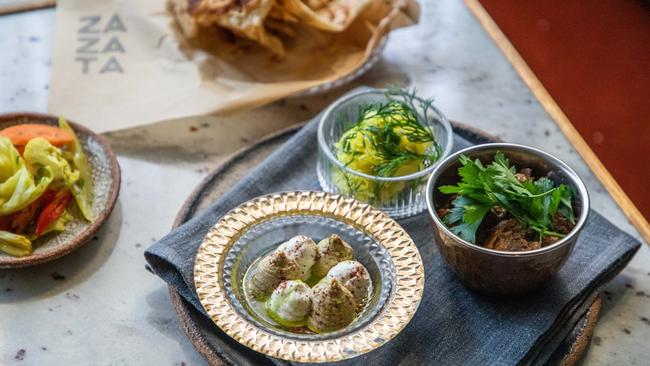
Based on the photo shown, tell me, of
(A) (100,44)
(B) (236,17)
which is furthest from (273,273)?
(A) (100,44)

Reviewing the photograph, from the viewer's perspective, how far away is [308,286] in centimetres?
111

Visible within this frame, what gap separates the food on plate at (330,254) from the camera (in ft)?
3.75

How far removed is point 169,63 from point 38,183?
1.67 feet

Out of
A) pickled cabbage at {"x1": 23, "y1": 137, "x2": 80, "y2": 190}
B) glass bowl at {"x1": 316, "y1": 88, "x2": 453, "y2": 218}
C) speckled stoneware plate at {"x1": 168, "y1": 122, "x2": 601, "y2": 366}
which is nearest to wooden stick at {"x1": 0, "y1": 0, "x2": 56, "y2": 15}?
pickled cabbage at {"x1": 23, "y1": 137, "x2": 80, "y2": 190}

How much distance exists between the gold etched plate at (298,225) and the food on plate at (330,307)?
0.6 inches

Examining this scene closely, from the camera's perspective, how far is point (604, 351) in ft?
3.93

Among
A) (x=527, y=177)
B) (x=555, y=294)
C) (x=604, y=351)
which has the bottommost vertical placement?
(x=604, y=351)

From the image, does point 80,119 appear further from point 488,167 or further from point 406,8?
point 488,167

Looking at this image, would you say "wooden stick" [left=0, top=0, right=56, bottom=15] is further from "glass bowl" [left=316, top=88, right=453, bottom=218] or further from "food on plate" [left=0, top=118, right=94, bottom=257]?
"glass bowl" [left=316, top=88, right=453, bottom=218]

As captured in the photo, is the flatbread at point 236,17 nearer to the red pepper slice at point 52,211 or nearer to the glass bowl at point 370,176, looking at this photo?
the glass bowl at point 370,176

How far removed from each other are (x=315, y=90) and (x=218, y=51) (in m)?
0.27

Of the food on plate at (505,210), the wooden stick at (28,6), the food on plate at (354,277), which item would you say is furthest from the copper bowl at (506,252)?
the wooden stick at (28,6)

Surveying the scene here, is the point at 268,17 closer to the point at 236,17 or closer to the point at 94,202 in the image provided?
the point at 236,17

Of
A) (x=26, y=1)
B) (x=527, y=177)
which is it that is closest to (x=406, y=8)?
(x=527, y=177)
